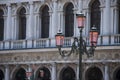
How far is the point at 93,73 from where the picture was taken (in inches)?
1483

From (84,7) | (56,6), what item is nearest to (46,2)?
(56,6)

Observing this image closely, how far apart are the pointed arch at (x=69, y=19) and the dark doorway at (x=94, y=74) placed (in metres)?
3.41

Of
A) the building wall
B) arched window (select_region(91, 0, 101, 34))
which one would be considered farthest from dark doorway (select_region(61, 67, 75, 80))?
arched window (select_region(91, 0, 101, 34))

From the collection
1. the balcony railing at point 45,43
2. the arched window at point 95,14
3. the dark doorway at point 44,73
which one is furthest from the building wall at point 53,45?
Result: the arched window at point 95,14

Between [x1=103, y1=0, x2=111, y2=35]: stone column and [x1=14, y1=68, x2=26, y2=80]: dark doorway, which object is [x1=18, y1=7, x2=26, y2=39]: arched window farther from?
[x1=103, y1=0, x2=111, y2=35]: stone column

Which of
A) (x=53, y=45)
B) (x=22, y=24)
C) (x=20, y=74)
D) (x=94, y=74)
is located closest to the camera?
(x=94, y=74)

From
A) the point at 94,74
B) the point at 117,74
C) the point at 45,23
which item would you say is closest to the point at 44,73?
the point at 45,23

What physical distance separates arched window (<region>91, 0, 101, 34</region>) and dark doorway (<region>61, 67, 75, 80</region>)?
3815 millimetres

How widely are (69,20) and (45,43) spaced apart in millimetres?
2576

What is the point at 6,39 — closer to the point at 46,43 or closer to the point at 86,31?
the point at 46,43

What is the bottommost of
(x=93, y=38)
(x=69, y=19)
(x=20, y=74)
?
(x=20, y=74)

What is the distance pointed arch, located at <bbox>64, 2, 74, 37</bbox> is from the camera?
39416 mm

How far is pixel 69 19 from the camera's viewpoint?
130ft

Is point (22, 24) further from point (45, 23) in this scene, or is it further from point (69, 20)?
point (69, 20)
